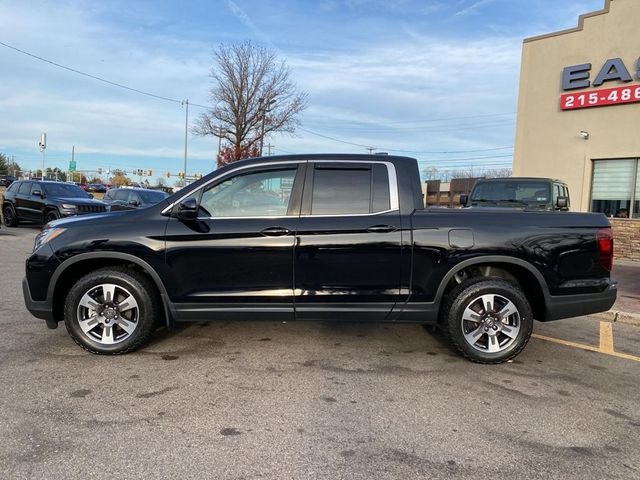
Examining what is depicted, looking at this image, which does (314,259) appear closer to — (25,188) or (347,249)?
(347,249)

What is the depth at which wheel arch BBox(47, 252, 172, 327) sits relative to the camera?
4359 millimetres

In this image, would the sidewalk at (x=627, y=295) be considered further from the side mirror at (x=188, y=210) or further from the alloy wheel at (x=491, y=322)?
the side mirror at (x=188, y=210)

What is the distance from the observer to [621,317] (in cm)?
664

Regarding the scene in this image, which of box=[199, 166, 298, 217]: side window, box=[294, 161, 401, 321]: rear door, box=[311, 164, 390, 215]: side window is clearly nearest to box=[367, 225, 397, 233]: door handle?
box=[294, 161, 401, 321]: rear door

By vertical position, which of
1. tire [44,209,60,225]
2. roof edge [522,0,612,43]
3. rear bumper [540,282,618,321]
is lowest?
rear bumper [540,282,618,321]

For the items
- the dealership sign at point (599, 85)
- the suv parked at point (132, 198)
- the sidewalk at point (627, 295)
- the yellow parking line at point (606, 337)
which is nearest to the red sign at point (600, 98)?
the dealership sign at point (599, 85)

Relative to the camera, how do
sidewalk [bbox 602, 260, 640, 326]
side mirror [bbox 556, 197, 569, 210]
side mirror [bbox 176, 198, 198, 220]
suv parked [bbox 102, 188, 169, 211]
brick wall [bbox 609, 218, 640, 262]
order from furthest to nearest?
1. suv parked [bbox 102, 188, 169, 211]
2. brick wall [bbox 609, 218, 640, 262]
3. side mirror [bbox 556, 197, 569, 210]
4. sidewalk [bbox 602, 260, 640, 326]
5. side mirror [bbox 176, 198, 198, 220]

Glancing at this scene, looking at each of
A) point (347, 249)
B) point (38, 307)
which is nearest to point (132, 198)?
point (38, 307)

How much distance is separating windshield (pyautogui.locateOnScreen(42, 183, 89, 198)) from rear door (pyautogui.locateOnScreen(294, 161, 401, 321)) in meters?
14.9

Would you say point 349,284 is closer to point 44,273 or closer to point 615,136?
point 44,273

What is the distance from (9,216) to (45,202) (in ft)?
9.71

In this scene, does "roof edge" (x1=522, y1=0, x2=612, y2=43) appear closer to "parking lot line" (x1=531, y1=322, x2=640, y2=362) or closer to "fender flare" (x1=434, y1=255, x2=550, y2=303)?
"parking lot line" (x1=531, y1=322, x2=640, y2=362)

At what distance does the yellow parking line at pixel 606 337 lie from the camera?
5241mm

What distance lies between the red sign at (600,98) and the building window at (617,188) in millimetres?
1720
